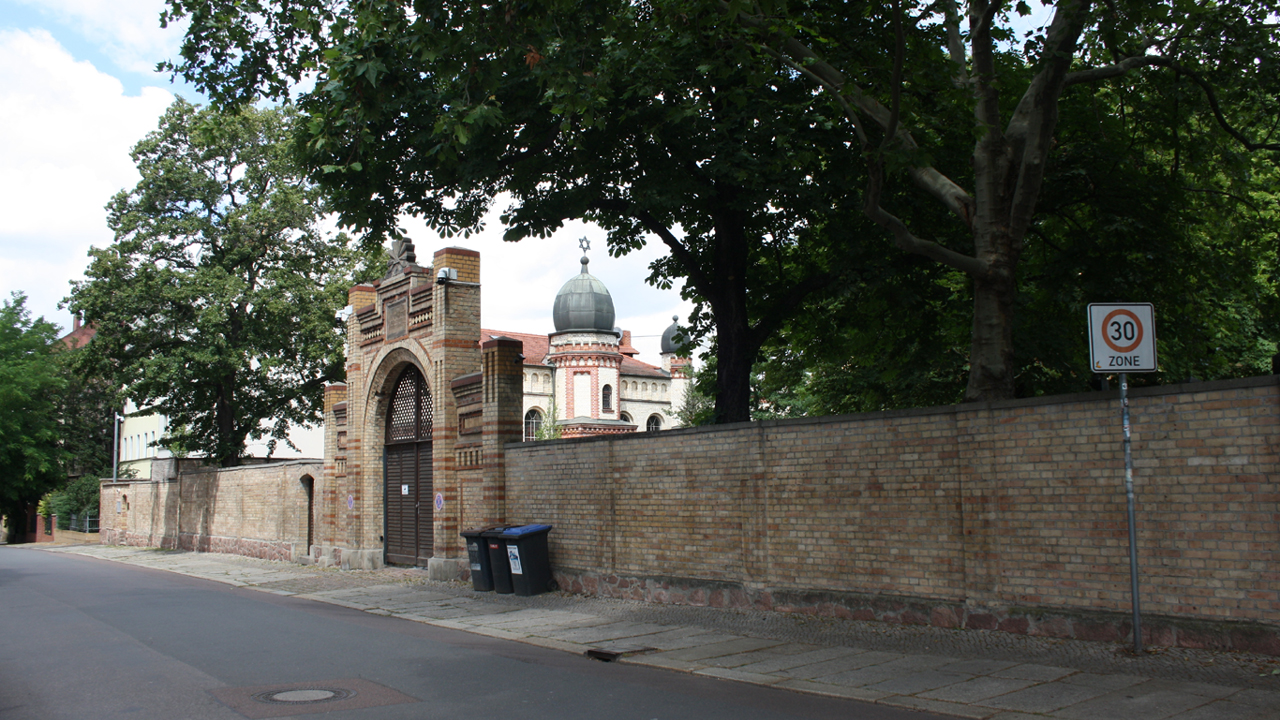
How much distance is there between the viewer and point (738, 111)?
14297 mm

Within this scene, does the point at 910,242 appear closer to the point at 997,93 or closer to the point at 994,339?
the point at 994,339

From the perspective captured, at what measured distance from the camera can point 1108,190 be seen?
1361 centimetres

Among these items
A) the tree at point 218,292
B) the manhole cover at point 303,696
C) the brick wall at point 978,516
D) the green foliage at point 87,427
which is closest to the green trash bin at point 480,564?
the brick wall at point 978,516

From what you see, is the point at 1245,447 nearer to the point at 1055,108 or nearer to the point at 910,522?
the point at 910,522

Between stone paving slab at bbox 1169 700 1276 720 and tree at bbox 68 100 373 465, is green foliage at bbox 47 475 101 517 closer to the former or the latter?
tree at bbox 68 100 373 465

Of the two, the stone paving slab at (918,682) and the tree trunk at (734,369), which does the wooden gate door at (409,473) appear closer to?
the tree trunk at (734,369)

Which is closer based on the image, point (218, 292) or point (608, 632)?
point (608, 632)

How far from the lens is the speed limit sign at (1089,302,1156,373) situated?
333 inches

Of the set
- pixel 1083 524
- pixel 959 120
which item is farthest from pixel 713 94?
pixel 1083 524

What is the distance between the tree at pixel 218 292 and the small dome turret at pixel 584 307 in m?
36.8

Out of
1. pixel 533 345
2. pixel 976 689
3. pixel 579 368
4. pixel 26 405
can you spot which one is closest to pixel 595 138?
pixel 976 689

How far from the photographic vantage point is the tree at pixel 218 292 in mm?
32000

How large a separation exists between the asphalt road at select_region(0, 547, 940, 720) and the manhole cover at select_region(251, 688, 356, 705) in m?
0.02

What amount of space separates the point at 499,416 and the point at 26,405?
36.8 meters
